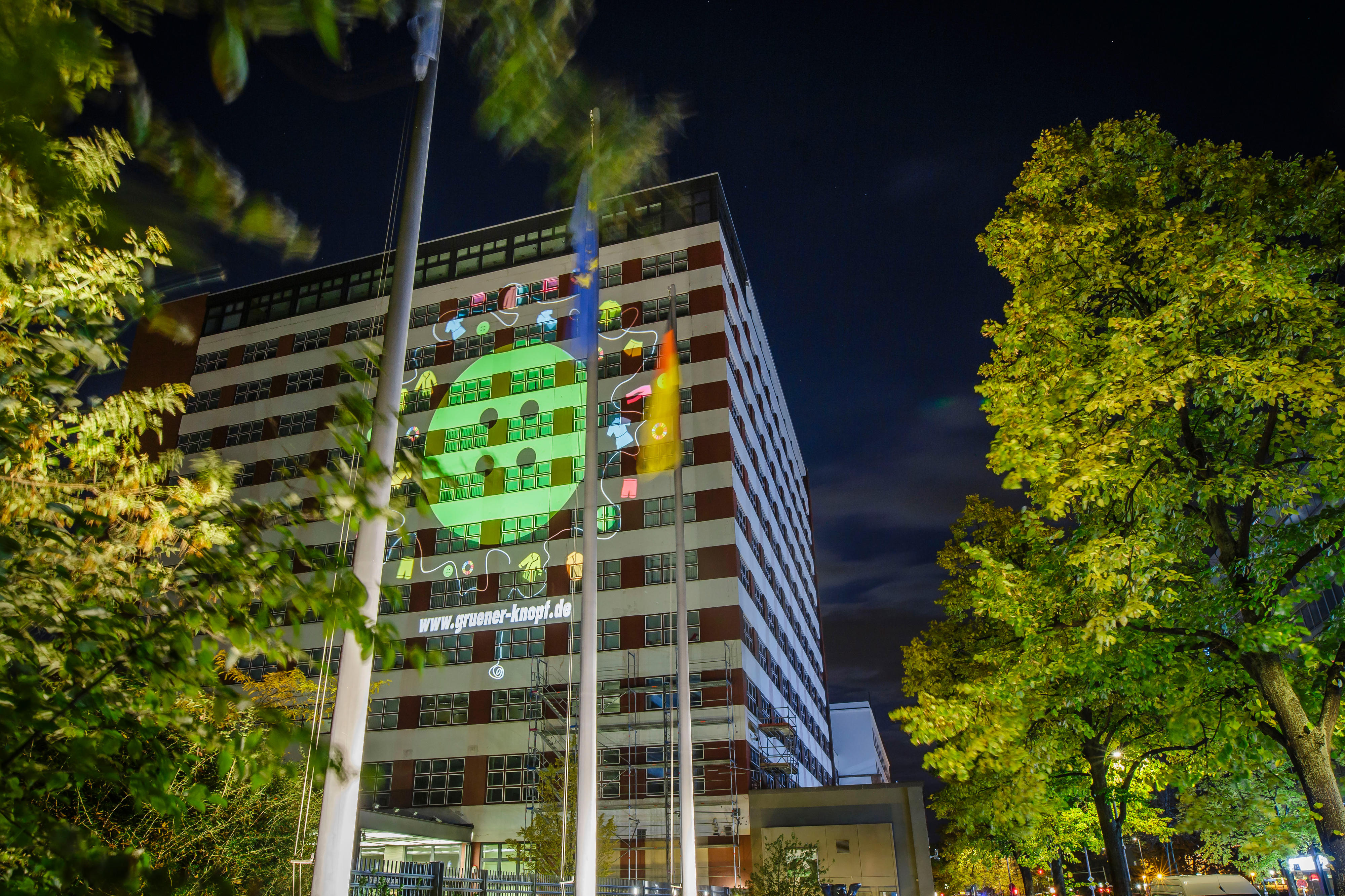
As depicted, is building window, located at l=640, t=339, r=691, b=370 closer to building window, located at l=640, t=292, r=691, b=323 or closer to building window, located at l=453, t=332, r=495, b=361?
building window, located at l=640, t=292, r=691, b=323

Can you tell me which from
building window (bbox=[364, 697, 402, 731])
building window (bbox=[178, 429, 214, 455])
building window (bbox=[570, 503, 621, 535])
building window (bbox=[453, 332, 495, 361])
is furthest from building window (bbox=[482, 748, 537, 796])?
building window (bbox=[178, 429, 214, 455])

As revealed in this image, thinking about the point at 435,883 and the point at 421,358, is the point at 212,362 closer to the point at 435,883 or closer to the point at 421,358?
the point at 421,358

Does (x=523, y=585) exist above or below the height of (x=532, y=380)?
below

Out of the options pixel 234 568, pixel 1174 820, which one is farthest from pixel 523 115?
pixel 1174 820

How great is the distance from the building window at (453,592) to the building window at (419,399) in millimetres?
10971

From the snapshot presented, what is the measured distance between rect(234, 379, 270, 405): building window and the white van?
53152 mm

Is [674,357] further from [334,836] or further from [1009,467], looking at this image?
[334,836]

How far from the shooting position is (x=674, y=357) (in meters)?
22.1

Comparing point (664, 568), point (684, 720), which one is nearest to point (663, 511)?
point (664, 568)

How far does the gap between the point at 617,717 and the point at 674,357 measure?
2251cm

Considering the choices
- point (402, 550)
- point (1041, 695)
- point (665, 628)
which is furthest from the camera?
point (402, 550)

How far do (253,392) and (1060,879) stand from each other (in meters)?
53.1

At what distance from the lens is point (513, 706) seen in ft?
132

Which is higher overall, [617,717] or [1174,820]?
[617,717]
